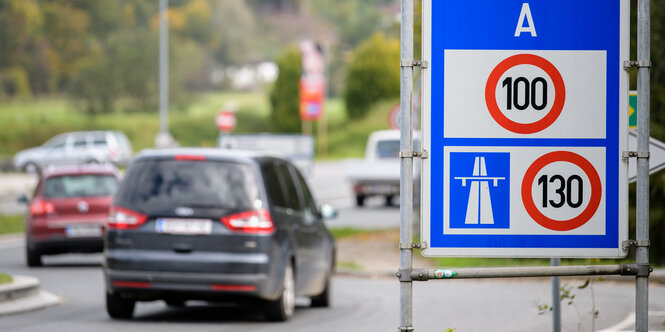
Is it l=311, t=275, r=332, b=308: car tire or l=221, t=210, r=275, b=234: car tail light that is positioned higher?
l=221, t=210, r=275, b=234: car tail light

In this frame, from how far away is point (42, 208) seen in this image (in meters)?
19.5

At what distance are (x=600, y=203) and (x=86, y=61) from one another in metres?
78.7

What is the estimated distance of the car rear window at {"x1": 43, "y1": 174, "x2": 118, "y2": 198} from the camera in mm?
19719

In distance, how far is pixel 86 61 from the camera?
272 feet

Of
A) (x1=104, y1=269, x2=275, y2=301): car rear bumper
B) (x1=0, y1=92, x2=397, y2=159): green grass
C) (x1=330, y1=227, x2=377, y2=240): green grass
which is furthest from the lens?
(x1=0, y1=92, x2=397, y2=159): green grass

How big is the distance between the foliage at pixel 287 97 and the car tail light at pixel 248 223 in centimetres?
6927

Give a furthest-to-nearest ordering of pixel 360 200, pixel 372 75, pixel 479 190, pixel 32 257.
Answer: pixel 372 75, pixel 360 200, pixel 32 257, pixel 479 190

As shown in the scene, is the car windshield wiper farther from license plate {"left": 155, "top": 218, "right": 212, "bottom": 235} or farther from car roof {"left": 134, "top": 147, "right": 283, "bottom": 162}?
car roof {"left": 134, "top": 147, "right": 283, "bottom": 162}

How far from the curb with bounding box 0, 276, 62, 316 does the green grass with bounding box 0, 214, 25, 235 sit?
46.4 ft

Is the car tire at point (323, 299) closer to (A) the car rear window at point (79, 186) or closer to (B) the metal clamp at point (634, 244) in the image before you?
(A) the car rear window at point (79, 186)

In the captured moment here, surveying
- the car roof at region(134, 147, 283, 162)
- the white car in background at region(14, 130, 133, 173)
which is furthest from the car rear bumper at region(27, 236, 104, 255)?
the white car in background at region(14, 130, 133, 173)

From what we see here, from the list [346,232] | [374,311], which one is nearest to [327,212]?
[374,311]

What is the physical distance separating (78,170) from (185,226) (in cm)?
843

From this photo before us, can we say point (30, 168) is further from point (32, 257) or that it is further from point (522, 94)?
point (522, 94)
